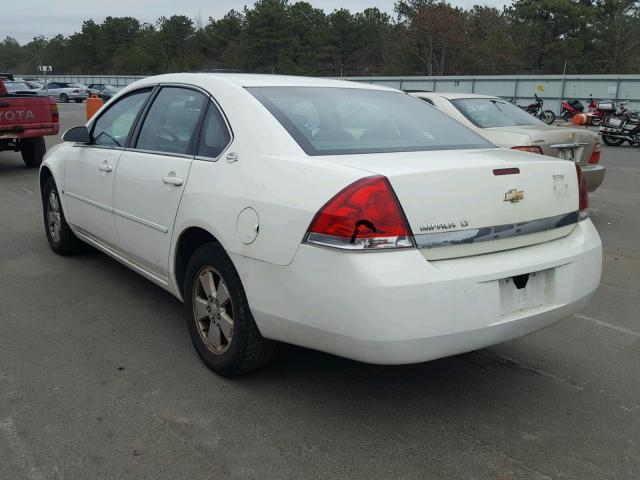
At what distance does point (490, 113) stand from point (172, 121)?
5201 mm

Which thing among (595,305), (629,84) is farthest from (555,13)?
(595,305)

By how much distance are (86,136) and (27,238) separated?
7.57ft

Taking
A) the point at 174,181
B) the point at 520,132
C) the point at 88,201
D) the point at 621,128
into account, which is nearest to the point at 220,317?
the point at 174,181

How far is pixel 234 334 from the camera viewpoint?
322cm

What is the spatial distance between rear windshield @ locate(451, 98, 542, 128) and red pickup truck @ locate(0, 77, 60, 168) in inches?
299

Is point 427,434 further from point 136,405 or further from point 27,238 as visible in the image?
point 27,238

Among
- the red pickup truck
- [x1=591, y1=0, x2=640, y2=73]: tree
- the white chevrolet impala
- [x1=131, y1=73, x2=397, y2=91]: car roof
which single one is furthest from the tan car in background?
[x1=591, y1=0, x2=640, y2=73]: tree

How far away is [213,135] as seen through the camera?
3502mm

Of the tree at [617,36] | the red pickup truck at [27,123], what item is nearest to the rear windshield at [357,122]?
the red pickup truck at [27,123]

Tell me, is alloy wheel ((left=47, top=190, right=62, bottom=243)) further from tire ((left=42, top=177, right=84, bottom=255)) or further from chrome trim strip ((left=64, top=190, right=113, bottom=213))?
chrome trim strip ((left=64, top=190, right=113, bottom=213))

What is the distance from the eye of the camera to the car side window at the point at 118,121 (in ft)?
14.5

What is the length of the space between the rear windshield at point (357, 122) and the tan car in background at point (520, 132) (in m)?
3.49

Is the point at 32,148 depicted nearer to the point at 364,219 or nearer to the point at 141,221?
the point at 141,221

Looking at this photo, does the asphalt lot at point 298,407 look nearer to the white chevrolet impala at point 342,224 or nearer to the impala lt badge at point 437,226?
the white chevrolet impala at point 342,224
